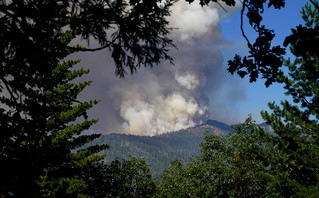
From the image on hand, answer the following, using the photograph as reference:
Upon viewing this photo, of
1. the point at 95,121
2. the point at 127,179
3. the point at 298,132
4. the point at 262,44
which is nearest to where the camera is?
the point at 262,44

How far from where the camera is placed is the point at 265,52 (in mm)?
3291

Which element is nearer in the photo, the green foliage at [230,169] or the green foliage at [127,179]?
the green foliage at [230,169]

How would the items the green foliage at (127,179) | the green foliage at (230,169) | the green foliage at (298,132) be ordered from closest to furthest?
the green foliage at (298,132)
the green foliage at (230,169)
the green foliage at (127,179)

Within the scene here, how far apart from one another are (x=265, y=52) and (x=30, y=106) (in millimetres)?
3539

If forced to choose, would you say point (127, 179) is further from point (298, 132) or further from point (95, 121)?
point (298, 132)

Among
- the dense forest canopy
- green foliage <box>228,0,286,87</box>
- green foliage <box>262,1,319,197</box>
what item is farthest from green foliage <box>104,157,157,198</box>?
green foliage <box>228,0,286,87</box>

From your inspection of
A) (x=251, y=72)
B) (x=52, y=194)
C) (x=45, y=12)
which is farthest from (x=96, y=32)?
(x=52, y=194)

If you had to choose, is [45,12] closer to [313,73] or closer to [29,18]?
[29,18]

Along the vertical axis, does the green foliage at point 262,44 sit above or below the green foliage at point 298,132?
below

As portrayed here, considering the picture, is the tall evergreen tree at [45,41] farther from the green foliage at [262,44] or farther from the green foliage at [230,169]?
the green foliage at [230,169]

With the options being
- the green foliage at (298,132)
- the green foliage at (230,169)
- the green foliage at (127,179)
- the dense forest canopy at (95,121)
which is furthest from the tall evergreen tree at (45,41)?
the green foliage at (127,179)

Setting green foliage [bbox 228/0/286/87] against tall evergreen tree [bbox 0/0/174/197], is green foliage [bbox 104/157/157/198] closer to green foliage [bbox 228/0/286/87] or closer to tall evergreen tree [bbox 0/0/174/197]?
tall evergreen tree [bbox 0/0/174/197]

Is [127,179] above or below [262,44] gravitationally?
above

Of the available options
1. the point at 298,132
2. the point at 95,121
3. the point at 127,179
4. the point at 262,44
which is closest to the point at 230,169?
the point at 298,132
